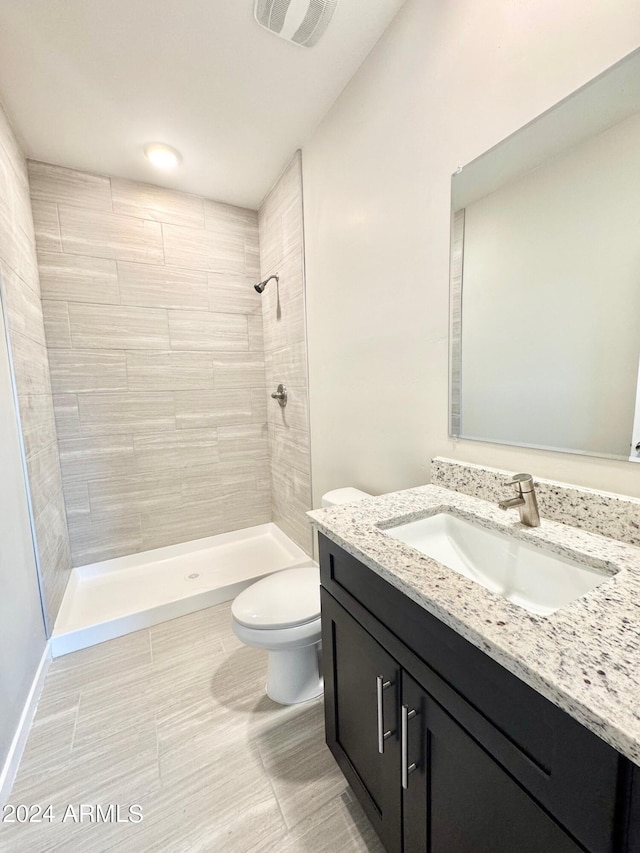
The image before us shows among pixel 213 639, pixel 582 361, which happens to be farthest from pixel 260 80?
pixel 213 639

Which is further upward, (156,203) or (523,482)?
(156,203)

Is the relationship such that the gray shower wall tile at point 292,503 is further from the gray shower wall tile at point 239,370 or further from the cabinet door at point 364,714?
the cabinet door at point 364,714

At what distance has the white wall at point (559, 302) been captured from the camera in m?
0.78

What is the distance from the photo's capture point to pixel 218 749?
1.21 meters

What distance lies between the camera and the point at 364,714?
0.87m

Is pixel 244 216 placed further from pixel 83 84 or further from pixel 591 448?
pixel 591 448

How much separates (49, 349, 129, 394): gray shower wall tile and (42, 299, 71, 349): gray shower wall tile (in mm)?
51

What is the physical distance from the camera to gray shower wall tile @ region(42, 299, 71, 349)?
6.79ft

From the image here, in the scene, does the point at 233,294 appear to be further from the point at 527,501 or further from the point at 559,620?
the point at 559,620

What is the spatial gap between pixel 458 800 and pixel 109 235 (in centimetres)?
296

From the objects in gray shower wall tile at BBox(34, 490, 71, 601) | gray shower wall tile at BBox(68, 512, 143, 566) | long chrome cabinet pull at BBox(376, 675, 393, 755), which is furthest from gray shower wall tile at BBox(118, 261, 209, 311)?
long chrome cabinet pull at BBox(376, 675, 393, 755)

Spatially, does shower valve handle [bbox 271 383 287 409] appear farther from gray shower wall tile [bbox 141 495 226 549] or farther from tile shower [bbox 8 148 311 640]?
gray shower wall tile [bbox 141 495 226 549]

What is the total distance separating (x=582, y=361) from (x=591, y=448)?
222mm

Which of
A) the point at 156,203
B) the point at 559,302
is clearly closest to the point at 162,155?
the point at 156,203
